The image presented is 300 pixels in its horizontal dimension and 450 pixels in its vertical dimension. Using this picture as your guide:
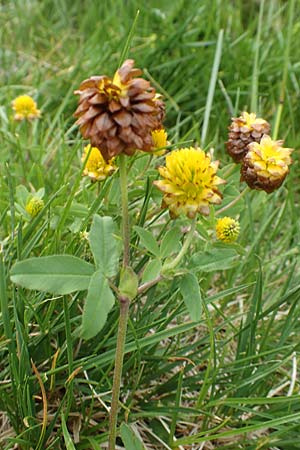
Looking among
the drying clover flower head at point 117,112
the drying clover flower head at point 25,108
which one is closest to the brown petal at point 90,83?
the drying clover flower head at point 117,112

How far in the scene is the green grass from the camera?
3.52ft

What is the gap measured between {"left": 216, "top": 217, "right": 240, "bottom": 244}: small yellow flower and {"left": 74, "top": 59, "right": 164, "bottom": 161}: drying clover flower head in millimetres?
403

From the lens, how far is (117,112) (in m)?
0.79

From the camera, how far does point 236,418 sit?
118cm

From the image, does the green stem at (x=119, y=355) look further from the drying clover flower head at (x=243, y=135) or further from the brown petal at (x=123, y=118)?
the drying clover flower head at (x=243, y=135)

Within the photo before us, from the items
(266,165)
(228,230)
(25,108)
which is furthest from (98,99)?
(25,108)

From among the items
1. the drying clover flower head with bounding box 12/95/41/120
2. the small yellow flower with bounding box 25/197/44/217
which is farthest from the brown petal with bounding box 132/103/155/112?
the drying clover flower head with bounding box 12/95/41/120

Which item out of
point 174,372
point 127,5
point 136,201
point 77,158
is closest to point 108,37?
point 127,5

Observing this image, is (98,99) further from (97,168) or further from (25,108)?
(25,108)

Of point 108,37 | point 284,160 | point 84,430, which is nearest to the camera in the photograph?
point 284,160

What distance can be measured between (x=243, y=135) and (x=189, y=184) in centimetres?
29

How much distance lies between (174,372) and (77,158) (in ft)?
2.41

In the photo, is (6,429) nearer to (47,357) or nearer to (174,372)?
(47,357)

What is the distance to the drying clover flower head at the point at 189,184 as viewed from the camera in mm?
859
